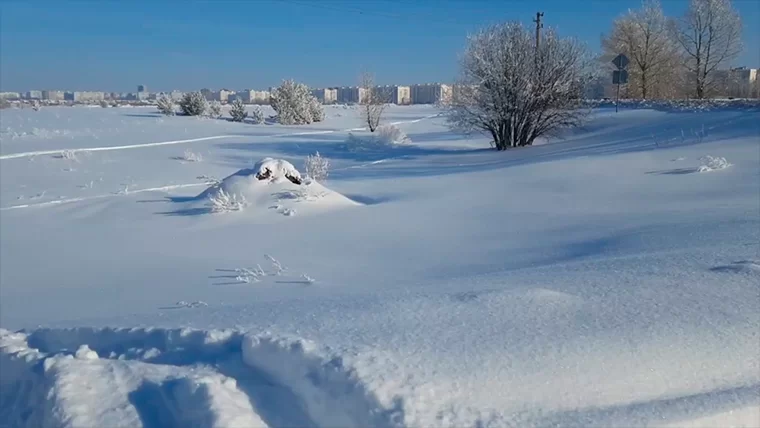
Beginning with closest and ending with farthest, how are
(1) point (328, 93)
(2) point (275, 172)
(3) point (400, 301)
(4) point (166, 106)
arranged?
(3) point (400, 301) → (2) point (275, 172) → (4) point (166, 106) → (1) point (328, 93)

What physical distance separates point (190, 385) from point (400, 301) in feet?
5.02

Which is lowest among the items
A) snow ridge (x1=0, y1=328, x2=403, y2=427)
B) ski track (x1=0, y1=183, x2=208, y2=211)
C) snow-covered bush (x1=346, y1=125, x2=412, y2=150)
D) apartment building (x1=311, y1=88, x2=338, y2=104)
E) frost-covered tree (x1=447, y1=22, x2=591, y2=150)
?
snow ridge (x1=0, y1=328, x2=403, y2=427)

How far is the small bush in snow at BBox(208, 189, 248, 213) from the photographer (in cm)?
967

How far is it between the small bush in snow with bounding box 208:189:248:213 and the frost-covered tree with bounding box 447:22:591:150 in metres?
13.4

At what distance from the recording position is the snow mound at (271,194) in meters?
9.70

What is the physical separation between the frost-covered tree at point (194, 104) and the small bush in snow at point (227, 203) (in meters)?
37.2

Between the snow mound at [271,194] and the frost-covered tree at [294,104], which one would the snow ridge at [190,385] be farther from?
the frost-covered tree at [294,104]

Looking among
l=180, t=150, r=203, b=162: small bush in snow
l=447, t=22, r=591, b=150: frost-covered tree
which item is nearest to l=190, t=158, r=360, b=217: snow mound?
l=180, t=150, r=203, b=162: small bush in snow

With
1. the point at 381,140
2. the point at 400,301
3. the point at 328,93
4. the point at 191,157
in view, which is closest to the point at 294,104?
the point at 381,140

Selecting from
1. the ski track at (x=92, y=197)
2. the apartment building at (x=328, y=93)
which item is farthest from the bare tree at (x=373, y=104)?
the apartment building at (x=328, y=93)

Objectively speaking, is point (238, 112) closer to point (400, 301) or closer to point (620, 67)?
point (620, 67)

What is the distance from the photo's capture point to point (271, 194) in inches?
399

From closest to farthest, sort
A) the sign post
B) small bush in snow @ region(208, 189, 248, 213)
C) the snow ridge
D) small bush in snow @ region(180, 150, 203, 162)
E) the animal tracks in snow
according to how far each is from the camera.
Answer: the snow ridge, the animal tracks in snow, small bush in snow @ region(208, 189, 248, 213), small bush in snow @ region(180, 150, 203, 162), the sign post

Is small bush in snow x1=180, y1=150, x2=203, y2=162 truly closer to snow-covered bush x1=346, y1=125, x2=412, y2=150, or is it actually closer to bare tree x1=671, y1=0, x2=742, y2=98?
snow-covered bush x1=346, y1=125, x2=412, y2=150
